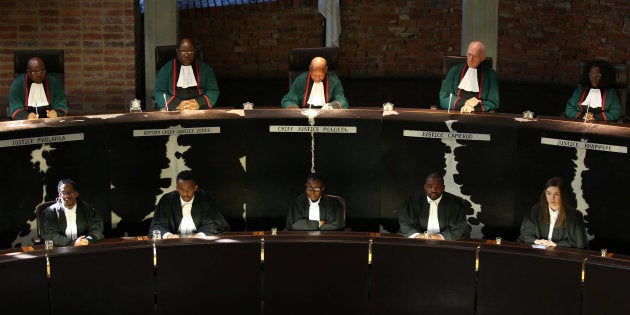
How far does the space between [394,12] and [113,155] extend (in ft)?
24.4

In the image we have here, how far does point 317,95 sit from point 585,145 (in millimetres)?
2529

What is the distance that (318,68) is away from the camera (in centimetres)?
877

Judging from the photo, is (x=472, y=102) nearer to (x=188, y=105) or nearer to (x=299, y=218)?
(x=299, y=218)

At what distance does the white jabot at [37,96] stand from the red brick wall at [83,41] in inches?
93.7

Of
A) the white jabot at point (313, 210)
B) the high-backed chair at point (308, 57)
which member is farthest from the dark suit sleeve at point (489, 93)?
the white jabot at point (313, 210)

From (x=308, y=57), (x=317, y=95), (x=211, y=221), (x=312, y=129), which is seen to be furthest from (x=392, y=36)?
(x=211, y=221)

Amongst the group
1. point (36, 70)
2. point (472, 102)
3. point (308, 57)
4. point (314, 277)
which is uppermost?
point (308, 57)

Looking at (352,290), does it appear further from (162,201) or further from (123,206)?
(123,206)

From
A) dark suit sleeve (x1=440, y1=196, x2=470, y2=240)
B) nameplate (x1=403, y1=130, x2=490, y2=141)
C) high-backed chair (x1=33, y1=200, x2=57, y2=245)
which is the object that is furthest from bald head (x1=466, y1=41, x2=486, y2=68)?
high-backed chair (x1=33, y1=200, x2=57, y2=245)

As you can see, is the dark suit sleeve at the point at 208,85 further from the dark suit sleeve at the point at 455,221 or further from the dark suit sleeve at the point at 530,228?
the dark suit sleeve at the point at 530,228

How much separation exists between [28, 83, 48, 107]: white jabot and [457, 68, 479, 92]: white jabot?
3.73 meters

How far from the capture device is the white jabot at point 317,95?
8.99 meters

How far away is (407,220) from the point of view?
298 inches

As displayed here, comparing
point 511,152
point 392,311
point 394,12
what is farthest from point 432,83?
point 392,311
